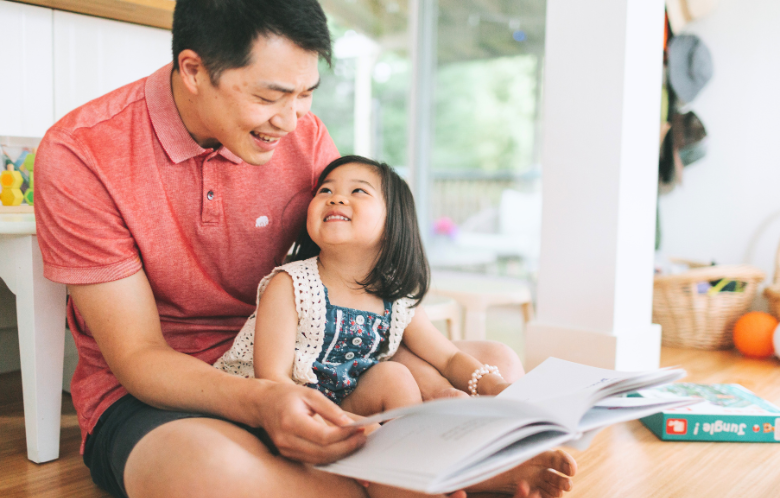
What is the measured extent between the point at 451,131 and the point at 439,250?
78 cm

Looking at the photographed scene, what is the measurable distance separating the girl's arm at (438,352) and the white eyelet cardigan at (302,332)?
20 cm

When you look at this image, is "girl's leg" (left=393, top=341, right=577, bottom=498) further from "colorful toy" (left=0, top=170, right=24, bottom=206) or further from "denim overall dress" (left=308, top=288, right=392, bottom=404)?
"colorful toy" (left=0, top=170, right=24, bottom=206)

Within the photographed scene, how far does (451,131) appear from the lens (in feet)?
12.8

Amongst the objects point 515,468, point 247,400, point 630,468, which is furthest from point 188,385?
point 630,468

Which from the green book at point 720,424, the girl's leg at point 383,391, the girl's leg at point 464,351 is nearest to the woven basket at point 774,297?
the green book at point 720,424

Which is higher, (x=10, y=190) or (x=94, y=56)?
(x=94, y=56)

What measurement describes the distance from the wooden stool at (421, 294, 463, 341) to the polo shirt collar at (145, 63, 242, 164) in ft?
2.83

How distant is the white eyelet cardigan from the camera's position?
105 cm

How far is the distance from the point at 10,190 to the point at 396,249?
1.01 m

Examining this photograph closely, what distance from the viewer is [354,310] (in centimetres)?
110

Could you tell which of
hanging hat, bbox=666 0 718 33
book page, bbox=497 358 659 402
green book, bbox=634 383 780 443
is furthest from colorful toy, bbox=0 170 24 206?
hanging hat, bbox=666 0 718 33

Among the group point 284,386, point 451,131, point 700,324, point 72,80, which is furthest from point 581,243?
point 451,131

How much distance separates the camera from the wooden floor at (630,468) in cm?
106

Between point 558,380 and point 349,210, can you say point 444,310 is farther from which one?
point 558,380
